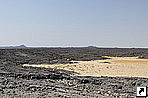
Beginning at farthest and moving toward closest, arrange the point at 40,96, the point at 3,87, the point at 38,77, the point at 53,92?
the point at 38,77
the point at 3,87
the point at 53,92
the point at 40,96

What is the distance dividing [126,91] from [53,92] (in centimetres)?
395

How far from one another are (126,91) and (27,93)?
207 inches

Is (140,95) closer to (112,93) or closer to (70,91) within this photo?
(112,93)

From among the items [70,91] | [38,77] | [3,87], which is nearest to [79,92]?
[70,91]

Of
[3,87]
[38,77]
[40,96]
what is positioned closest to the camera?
[40,96]

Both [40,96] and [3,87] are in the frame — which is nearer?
[40,96]

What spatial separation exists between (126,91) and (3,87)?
6.63 meters

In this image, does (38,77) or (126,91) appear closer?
(126,91)

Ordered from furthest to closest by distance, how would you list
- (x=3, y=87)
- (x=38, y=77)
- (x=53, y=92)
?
1. (x=38, y=77)
2. (x=3, y=87)
3. (x=53, y=92)

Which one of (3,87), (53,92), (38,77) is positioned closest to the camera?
(53,92)

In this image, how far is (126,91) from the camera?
Result: 41.9ft

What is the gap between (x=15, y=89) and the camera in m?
12.4

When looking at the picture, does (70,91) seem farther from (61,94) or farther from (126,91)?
(126,91)

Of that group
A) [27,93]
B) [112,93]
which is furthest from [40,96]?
[112,93]
